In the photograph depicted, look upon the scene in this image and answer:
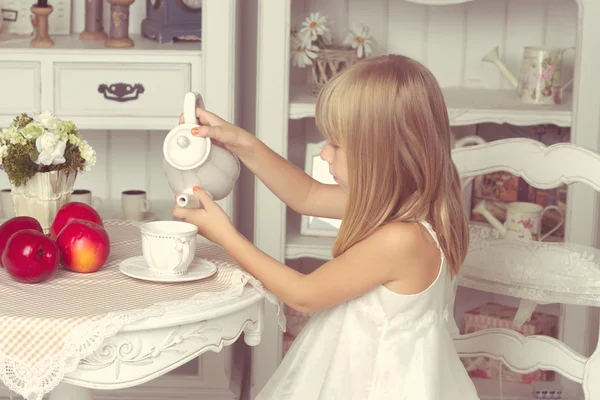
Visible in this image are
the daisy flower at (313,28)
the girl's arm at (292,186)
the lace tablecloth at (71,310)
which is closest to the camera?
the lace tablecloth at (71,310)

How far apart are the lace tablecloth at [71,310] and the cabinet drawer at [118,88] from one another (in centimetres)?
92

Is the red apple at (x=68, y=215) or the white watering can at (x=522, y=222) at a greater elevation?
the red apple at (x=68, y=215)

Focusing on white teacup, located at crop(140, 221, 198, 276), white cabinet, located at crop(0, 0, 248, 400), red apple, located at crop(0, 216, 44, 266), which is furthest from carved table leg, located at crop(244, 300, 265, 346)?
white cabinet, located at crop(0, 0, 248, 400)

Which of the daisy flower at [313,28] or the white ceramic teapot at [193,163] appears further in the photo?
the daisy flower at [313,28]

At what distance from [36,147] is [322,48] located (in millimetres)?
1134

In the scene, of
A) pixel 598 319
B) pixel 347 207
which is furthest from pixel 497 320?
pixel 347 207

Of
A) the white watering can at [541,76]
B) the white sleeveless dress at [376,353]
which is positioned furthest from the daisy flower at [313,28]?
the white sleeveless dress at [376,353]

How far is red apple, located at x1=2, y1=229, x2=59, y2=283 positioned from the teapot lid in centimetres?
24

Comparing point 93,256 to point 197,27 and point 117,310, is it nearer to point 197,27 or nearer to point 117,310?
point 117,310

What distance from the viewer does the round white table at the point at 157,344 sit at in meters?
1.38

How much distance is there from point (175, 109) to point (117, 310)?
3.84 feet

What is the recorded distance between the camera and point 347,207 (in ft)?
5.16

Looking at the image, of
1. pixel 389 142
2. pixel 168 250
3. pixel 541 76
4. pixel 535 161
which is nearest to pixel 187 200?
pixel 168 250

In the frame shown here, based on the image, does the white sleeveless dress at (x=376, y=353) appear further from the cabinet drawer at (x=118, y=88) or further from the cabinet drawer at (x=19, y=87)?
the cabinet drawer at (x=19, y=87)
